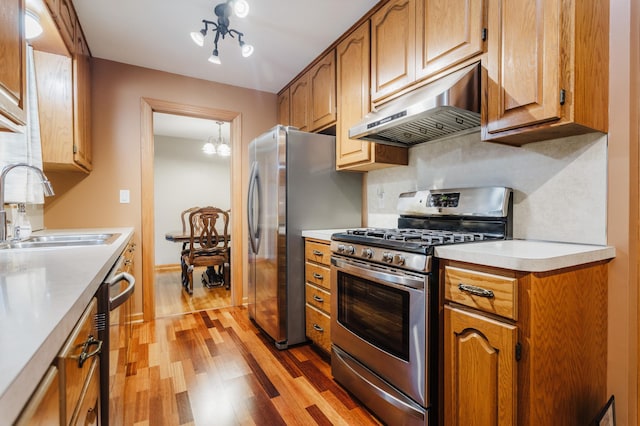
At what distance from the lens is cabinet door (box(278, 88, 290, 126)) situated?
334 cm

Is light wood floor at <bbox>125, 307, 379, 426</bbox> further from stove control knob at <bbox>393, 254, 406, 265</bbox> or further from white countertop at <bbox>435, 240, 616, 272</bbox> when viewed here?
white countertop at <bbox>435, 240, 616, 272</bbox>

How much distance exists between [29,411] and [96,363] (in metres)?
0.60

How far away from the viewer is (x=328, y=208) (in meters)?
2.54

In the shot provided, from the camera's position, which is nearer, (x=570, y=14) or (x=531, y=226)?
(x=570, y=14)

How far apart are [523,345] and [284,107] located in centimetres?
305

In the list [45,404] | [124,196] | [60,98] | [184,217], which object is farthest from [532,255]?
[184,217]

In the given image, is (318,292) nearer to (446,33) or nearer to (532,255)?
(532,255)

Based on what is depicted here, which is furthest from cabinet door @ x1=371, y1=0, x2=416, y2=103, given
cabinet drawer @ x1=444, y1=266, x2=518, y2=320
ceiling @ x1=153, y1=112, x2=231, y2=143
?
ceiling @ x1=153, y1=112, x2=231, y2=143

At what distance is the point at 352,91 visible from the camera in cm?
230

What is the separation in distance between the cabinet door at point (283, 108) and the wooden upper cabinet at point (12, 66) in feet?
7.67

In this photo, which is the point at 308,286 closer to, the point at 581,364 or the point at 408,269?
the point at 408,269

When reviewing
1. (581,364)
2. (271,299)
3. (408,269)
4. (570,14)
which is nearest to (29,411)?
(408,269)

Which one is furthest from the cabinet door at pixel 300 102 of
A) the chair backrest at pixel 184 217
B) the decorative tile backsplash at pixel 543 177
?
the chair backrest at pixel 184 217

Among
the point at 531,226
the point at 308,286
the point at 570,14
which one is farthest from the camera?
the point at 308,286
